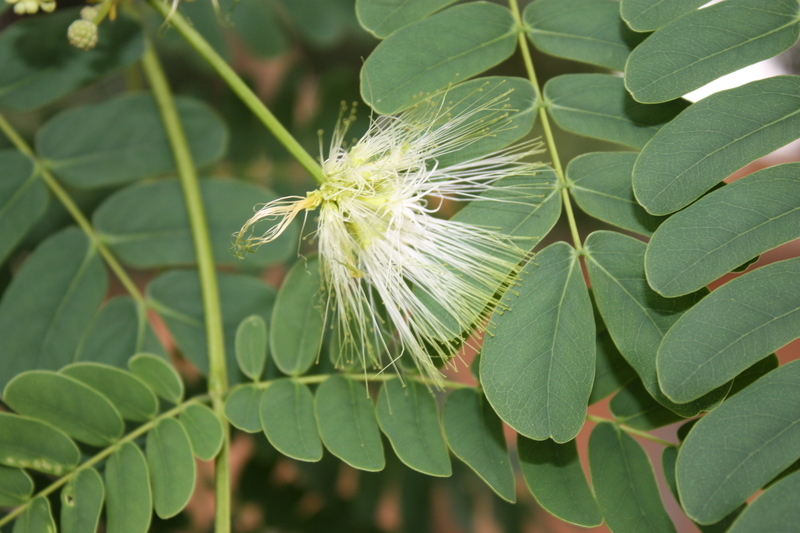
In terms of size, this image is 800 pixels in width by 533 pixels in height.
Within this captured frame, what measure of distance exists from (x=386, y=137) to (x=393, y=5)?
0.25 meters

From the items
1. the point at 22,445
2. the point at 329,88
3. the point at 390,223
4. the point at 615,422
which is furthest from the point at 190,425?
the point at 329,88

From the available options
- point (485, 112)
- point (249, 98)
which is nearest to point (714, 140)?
point (485, 112)

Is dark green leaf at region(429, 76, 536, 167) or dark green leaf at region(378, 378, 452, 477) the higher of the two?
dark green leaf at region(429, 76, 536, 167)

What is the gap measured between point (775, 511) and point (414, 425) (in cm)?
53

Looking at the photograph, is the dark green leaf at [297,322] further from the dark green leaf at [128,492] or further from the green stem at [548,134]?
the green stem at [548,134]

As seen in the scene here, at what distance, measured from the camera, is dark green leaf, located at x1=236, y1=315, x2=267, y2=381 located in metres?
1.18

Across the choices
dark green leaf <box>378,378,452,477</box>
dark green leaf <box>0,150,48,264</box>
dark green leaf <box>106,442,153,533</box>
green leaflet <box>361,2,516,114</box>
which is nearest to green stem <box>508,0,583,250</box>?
green leaflet <box>361,2,516,114</box>

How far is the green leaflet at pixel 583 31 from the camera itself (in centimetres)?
107

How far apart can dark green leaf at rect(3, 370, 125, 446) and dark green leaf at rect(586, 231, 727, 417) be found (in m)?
0.83

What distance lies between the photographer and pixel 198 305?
4.62 ft

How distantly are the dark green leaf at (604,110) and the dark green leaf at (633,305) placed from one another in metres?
0.19

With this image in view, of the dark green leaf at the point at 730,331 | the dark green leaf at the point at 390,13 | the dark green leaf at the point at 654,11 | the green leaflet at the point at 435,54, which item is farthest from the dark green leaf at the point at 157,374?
the dark green leaf at the point at 654,11

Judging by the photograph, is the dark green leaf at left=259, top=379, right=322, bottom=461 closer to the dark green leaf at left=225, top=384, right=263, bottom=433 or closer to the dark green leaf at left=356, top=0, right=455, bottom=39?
the dark green leaf at left=225, top=384, right=263, bottom=433

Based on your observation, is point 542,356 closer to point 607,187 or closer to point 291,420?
point 607,187
